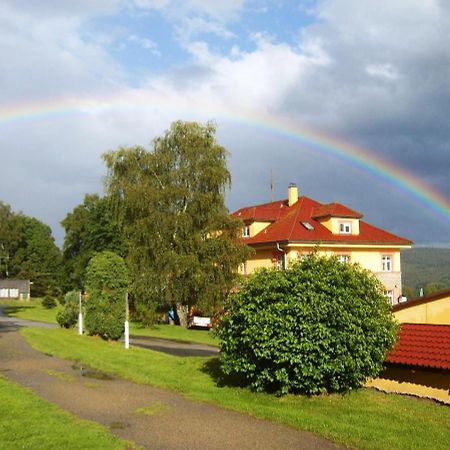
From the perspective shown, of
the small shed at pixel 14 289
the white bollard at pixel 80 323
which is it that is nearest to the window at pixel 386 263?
the white bollard at pixel 80 323

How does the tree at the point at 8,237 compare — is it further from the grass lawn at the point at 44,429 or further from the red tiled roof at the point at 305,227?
the grass lawn at the point at 44,429

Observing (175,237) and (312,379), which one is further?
(175,237)

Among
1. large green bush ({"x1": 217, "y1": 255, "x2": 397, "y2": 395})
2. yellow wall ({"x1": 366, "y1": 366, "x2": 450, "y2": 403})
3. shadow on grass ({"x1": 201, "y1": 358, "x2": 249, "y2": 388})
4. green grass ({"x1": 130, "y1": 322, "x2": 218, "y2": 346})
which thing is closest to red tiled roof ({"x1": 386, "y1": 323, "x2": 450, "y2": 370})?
yellow wall ({"x1": 366, "y1": 366, "x2": 450, "y2": 403})

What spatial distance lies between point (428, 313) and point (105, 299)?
14.5 m

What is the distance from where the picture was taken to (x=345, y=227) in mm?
46969

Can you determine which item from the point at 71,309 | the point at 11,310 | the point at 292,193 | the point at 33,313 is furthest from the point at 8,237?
the point at 71,309

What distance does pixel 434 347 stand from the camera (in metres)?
12.4

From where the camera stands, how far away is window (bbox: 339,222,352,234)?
1845 inches

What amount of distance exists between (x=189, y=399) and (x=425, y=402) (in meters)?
4.65

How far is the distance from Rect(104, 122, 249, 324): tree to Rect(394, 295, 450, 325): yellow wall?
24.8m

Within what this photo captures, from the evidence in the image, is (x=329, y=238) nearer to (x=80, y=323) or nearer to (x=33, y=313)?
(x=80, y=323)

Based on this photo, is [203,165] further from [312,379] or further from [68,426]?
[68,426]

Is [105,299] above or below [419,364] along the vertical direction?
above

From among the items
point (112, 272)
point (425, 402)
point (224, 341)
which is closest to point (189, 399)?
point (224, 341)
